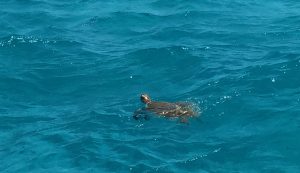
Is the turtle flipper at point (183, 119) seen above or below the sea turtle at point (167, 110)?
below

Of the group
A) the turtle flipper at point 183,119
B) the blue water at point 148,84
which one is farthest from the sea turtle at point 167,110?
the blue water at point 148,84

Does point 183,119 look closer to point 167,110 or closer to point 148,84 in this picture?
point 167,110

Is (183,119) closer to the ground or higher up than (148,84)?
closer to the ground

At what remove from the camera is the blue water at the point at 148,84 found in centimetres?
1208

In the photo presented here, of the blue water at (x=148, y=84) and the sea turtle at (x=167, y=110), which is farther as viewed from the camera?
the sea turtle at (x=167, y=110)

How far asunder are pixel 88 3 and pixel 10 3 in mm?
3317

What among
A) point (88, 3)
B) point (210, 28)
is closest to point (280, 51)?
point (210, 28)

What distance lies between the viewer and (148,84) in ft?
51.5

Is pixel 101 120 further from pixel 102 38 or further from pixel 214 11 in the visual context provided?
pixel 214 11

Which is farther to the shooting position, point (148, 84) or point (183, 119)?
point (148, 84)

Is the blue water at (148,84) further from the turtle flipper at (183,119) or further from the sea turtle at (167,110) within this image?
the sea turtle at (167,110)

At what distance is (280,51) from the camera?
17.2 meters

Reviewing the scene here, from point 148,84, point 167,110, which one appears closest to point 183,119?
point 167,110

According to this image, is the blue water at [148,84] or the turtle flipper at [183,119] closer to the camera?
the blue water at [148,84]
